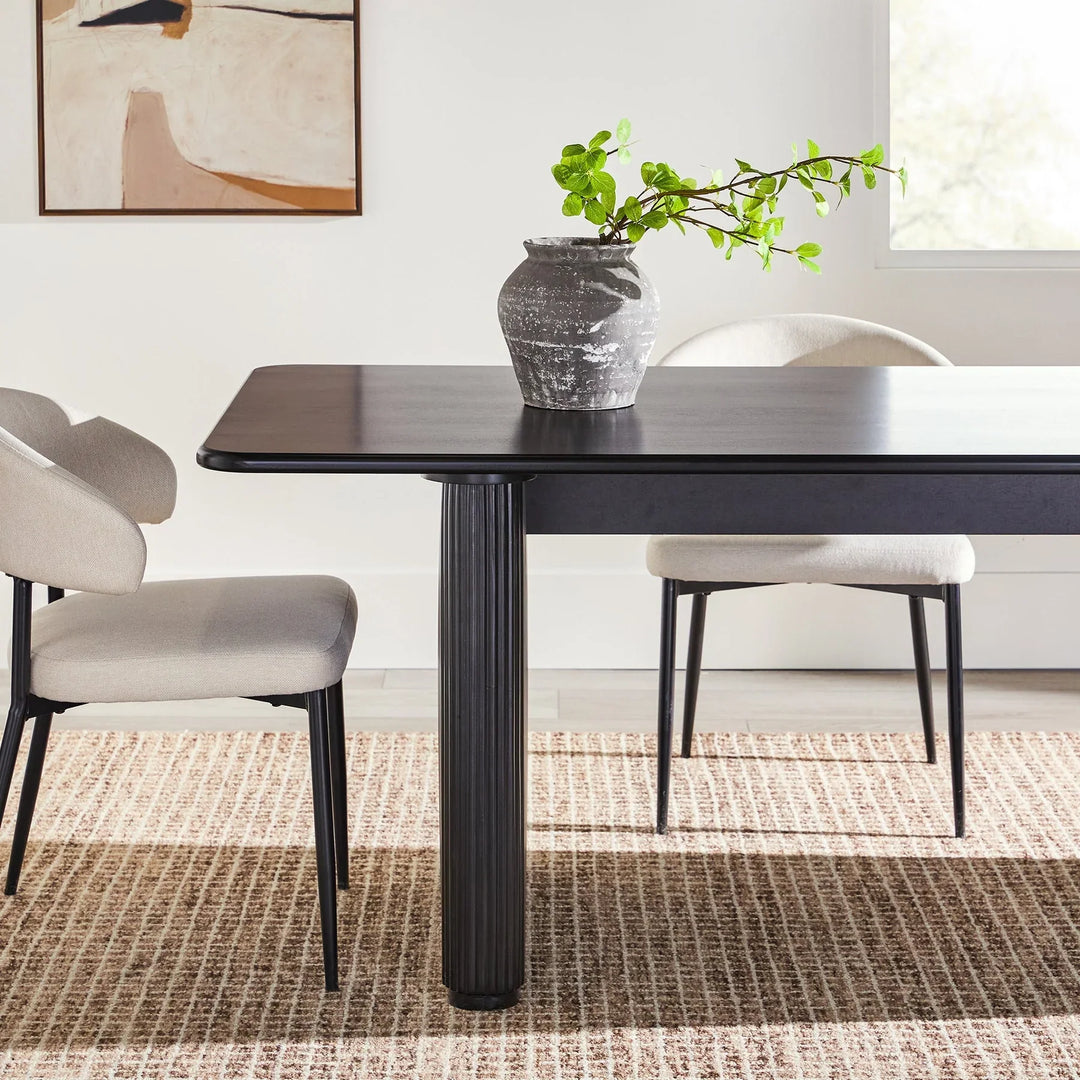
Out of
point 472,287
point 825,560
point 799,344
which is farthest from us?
point 472,287

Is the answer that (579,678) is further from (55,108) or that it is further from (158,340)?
(55,108)

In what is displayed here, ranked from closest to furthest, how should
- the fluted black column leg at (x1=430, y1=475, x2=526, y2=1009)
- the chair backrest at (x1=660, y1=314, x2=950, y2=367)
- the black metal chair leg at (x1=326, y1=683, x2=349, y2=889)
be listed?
the fluted black column leg at (x1=430, y1=475, x2=526, y2=1009) < the black metal chair leg at (x1=326, y1=683, x2=349, y2=889) < the chair backrest at (x1=660, y1=314, x2=950, y2=367)

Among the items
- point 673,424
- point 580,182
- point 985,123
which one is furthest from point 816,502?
point 985,123

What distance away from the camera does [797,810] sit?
A: 248cm

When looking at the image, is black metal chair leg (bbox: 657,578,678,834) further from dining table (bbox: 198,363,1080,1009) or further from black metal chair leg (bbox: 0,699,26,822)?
→ black metal chair leg (bbox: 0,699,26,822)

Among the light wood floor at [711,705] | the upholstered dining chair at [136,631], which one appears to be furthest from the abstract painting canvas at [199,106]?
the upholstered dining chair at [136,631]

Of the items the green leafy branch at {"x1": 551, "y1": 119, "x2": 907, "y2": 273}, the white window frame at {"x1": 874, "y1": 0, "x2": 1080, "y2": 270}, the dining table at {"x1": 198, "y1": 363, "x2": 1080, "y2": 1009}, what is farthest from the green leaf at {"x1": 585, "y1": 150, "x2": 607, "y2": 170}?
the white window frame at {"x1": 874, "y1": 0, "x2": 1080, "y2": 270}

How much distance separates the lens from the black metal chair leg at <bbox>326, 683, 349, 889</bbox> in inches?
80.7

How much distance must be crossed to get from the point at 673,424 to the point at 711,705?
1457 mm

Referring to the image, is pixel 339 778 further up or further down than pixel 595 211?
further down

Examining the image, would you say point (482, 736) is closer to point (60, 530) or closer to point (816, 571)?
point (60, 530)

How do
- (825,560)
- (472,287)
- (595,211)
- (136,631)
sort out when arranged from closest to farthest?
(595,211)
(136,631)
(825,560)
(472,287)

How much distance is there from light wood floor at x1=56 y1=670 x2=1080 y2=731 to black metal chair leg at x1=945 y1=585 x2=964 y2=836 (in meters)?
0.57

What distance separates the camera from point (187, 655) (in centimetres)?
179
